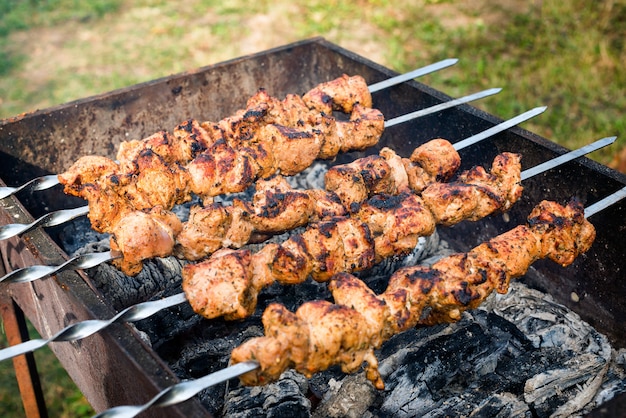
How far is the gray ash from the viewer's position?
240 cm

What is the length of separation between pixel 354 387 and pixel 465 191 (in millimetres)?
920

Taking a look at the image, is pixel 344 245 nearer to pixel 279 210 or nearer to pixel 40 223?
pixel 279 210

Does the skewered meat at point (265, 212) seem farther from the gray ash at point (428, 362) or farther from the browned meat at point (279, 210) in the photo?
the gray ash at point (428, 362)

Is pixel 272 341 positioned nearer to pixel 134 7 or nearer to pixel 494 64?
pixel 494 64

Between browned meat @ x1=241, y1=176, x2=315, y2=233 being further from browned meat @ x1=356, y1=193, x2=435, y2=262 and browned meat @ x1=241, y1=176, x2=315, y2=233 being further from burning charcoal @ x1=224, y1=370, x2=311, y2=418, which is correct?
burning charcoal @ x1=224, y1=370, x2=311, y2=418

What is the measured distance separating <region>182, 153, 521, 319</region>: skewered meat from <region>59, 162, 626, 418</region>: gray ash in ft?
1.41

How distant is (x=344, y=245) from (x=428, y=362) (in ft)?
2.02

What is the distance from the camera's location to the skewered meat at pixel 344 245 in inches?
84.1

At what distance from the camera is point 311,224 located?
2410 millimetres

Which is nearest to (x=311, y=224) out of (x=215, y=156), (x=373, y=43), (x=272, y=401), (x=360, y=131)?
(x=215, y=156)

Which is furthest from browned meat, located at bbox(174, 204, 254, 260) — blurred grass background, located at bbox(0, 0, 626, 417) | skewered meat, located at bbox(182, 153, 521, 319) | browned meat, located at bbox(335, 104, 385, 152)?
blurred grass background, located at bbox(0, 0, 626, 417)

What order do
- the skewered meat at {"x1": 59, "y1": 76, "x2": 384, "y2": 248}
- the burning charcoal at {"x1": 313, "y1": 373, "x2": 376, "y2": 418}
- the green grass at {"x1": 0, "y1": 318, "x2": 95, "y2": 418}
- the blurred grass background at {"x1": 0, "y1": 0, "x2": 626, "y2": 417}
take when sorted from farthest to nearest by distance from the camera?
the blurred grass background at {"x1": 0, "y1": 0, "x2": 626, "y2": 417} < the green grass at {"x1": 0, "y1": 318, "x2": 95, "y2": 418} < the skewered meat at {"x1": 59, "y1": 76, "x2": 384, "y2": 248} < the burning charcoal at {"x1": 313, "y1": 373, "x2": 376, "y2": 418}

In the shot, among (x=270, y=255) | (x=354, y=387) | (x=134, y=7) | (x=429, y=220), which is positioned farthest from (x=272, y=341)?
(x=134, y=7)

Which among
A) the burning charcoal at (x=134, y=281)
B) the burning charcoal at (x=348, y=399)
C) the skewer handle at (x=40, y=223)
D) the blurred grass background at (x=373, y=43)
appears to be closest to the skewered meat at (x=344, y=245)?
the burning charcoal at (x=348, y=399)
